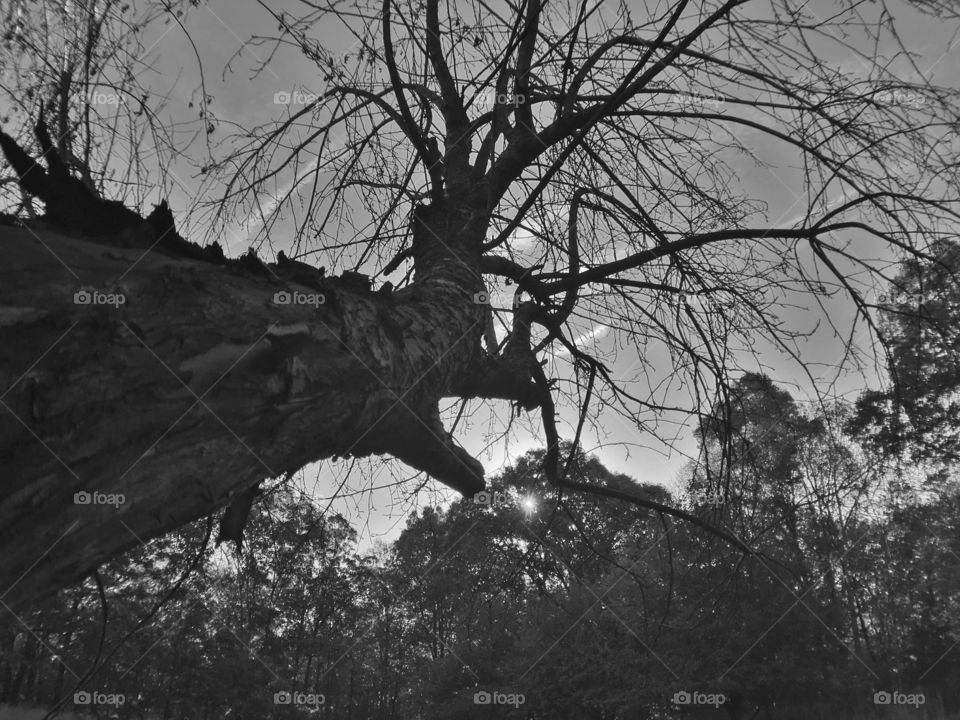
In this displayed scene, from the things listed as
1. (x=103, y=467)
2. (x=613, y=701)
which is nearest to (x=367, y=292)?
(x=103, y=467)

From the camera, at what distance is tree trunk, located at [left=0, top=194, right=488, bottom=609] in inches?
25.8

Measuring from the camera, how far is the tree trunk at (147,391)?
654 millimetres

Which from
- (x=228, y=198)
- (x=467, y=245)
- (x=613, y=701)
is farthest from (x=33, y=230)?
(x=613, y=701)

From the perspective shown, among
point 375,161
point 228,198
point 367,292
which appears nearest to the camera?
point 367,292

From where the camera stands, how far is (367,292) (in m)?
1.48

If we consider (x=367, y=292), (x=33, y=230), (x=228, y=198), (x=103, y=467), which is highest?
(x=228, y=198)

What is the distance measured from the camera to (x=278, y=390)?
1.01m

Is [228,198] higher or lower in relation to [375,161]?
lower

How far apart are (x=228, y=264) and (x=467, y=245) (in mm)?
1295

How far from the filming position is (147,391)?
80 centimetres

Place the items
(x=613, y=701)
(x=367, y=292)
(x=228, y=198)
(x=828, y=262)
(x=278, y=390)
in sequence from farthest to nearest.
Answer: (x=613, y=701), (x=228, y=198), (x=828, y=262), (x=367, y=292), (x=278, y=390)

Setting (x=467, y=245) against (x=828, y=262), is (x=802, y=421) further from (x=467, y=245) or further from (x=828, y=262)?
(x=467, y=245)

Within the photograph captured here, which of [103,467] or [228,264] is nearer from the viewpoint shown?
[103,467]

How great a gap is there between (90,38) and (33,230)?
49.1 inches
